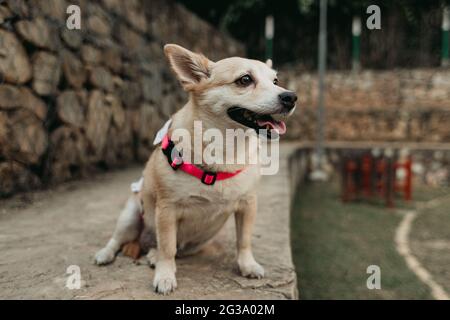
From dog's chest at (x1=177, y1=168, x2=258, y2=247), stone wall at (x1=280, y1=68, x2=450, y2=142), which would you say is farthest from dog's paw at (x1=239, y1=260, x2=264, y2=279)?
stone wall at (x1=280, y1=68, x2=450, y2=142)

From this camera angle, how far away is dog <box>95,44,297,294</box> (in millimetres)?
1807

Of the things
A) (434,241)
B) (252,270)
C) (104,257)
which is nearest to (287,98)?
(252,270)

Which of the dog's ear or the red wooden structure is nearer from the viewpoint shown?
the dog's ear

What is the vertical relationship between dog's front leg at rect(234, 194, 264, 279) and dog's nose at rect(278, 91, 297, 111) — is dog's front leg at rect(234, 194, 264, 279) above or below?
below

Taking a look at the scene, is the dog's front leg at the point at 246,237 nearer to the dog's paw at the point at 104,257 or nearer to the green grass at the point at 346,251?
the dog's paw at the point at 104,257

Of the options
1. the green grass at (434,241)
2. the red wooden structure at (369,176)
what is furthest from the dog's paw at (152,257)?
the red wooden structure at (369,176)

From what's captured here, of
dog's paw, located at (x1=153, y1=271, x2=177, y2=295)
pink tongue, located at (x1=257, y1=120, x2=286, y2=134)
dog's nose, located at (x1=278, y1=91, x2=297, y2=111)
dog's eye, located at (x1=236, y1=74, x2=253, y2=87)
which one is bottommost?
dog's paw, located at (x1=153, y1=271, x2=177, y2=295)

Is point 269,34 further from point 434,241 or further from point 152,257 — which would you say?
point 152,257

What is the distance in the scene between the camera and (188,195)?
1.79m

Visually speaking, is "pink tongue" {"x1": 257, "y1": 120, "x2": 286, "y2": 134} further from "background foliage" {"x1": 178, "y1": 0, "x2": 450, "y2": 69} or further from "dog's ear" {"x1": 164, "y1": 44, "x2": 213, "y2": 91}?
"background foliage" {"x1": 178, "y1": 0, "x2": 450, "y2": 69}

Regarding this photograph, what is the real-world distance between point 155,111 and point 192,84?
434 cm

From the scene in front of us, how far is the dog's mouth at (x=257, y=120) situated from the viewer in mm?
1824

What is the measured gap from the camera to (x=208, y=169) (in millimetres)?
1829

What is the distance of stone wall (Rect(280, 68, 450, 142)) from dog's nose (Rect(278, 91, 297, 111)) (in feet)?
29.6
